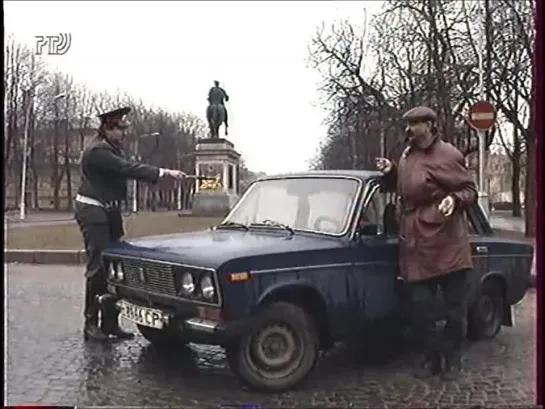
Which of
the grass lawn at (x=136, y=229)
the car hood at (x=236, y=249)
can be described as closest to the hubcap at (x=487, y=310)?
the grass lawn at (x=136, y=229)

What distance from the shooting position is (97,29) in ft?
9.85

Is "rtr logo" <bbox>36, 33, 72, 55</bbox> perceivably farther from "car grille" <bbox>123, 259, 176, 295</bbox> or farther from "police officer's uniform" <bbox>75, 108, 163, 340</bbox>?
"car grille" <bbox>123, 259, 176, 295</bbox>

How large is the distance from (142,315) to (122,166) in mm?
794

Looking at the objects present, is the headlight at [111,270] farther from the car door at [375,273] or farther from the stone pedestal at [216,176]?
the car door at [375,273]

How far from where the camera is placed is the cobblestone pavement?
10.8 ft

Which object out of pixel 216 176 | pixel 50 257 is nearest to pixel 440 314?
pixel 216 176

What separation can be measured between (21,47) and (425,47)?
1439mm

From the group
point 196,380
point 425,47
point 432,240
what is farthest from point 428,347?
point 425,47

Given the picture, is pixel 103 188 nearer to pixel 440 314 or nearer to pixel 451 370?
pixel 440 314

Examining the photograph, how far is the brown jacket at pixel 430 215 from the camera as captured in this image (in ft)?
11.7

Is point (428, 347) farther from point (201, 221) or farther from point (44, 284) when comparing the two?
point (44, 284)

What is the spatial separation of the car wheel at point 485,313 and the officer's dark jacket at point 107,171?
5.58 feet

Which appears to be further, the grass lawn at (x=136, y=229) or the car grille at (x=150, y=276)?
the car grille at (x=150, y=276)

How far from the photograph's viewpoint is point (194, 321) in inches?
146
